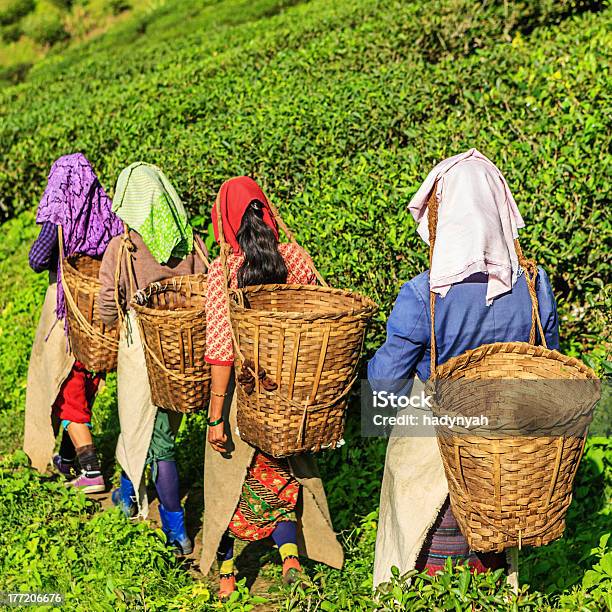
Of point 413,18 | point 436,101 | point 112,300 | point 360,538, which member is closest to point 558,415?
point 360,538

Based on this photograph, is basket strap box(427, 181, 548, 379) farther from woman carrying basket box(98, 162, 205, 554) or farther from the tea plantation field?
woman carrying basket box(98, 162, 205, 554)

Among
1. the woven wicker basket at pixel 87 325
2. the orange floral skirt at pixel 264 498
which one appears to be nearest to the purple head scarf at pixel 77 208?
the woven wicker basket at pixel 87 325

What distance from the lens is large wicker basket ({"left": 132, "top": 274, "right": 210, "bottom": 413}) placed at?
3598 millimetres

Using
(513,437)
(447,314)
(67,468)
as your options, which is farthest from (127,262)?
(513,437)

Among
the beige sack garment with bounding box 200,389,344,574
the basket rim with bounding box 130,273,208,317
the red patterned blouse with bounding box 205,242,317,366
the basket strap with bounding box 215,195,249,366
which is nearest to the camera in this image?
the basket strap with bounding box 215,195,249,366

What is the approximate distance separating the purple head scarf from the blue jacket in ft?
8.11

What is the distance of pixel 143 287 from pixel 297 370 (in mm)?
1390

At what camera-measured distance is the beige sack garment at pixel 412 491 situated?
279 cm

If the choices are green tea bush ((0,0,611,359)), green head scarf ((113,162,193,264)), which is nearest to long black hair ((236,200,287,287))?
green head scarf ((113,162,193,264))

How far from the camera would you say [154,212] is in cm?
408

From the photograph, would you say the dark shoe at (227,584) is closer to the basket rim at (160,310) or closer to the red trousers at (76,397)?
the basket rim at (160,310)

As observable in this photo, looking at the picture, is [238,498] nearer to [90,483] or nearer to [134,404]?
[134,404]

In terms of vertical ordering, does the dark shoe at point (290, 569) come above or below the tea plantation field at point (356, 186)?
below

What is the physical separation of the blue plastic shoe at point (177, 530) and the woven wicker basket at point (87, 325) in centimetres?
84
